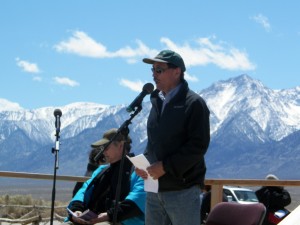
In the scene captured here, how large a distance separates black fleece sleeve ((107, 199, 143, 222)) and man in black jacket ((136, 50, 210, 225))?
0.76 metres

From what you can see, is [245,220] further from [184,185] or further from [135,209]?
[135,209]

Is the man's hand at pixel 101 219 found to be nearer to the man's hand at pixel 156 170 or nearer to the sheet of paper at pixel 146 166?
the sheet of paper at pixel 146 166

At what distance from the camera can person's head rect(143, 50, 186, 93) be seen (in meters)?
5.18

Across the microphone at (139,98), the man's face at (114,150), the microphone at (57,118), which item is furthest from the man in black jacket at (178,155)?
the microphone at (57,118)

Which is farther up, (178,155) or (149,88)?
(149,88)

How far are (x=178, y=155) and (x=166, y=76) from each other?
0.59 meters

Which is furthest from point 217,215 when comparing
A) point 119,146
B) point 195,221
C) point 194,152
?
point 119,146

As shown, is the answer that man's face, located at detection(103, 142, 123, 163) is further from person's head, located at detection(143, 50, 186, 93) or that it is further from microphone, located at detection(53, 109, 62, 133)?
person's head, located at detection(143, 50, 186, 93)

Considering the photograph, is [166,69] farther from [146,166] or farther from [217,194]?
[217,194]

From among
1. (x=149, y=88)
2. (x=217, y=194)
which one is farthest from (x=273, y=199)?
(x=149, y=88)

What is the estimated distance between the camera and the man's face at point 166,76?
5184mm

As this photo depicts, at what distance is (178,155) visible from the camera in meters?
4.88

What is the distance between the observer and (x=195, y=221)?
501 cm

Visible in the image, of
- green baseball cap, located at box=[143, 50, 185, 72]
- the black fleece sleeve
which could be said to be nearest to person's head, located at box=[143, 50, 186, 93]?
green baseball cap, located at box=[143, 50, 185, 72]
